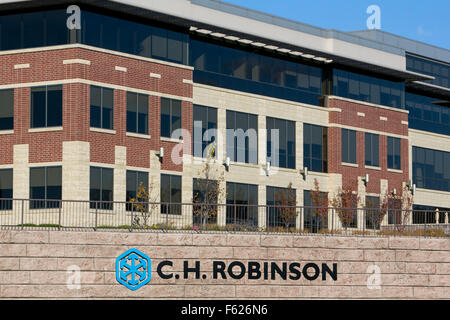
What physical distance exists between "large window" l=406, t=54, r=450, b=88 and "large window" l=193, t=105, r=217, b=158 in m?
21.9

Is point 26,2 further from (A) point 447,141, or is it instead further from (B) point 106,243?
(A) point 447,141

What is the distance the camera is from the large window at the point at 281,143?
59031 millimetres

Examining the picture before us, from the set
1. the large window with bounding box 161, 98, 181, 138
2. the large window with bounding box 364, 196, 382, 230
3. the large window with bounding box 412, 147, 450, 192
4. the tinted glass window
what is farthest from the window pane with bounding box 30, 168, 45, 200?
the large window with bounding box 412, 147, 450, 192

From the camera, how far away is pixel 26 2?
163ft

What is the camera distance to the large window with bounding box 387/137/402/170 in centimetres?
6569

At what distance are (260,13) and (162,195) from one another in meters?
13.9

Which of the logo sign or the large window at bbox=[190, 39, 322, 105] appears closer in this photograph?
the logo sign

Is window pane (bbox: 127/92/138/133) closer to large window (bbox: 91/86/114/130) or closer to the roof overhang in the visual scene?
large window (bbox: 91/86/114/130)

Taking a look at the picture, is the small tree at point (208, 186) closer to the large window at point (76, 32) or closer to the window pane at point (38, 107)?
the large window at point (76, 32)

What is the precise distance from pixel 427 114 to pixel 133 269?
41.7 meters

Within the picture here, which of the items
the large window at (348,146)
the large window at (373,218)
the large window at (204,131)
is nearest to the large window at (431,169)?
the large window at (348,146)

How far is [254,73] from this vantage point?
5909cm

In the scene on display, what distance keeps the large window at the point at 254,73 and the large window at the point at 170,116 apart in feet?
10.0
